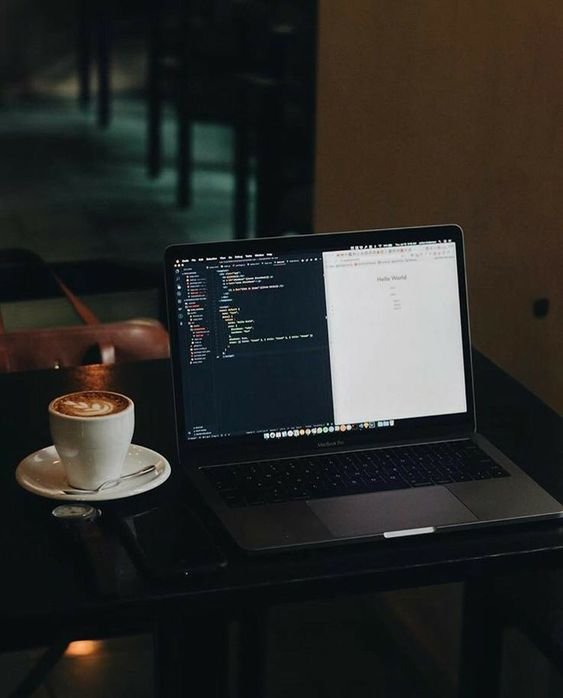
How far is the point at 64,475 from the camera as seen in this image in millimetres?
1567

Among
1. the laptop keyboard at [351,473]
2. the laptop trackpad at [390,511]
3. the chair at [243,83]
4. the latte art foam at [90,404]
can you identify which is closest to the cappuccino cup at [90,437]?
the latte art foam at [90,404]

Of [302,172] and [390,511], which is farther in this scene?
[302,172]

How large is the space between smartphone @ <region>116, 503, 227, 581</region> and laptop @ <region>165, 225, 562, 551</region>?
6cm

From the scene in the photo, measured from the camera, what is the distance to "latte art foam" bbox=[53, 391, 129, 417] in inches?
59.8

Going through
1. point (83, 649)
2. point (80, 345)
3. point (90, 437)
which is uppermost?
point (90, 437)

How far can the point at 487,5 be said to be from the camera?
226 cm

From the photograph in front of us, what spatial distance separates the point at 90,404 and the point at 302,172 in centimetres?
245

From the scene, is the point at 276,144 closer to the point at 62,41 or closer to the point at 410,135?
the point at 62,41

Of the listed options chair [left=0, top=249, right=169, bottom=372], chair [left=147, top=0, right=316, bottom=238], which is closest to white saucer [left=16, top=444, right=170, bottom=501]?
chair [left=0, top=249, right=169, bottom=372]

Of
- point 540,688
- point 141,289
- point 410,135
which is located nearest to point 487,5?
point 410,135

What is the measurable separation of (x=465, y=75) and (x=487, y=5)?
142 millimetres

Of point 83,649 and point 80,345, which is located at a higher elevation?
point 80,345

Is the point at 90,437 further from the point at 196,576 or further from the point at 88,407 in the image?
the point at 196,576

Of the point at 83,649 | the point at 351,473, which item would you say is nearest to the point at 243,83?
the point at 83,649
